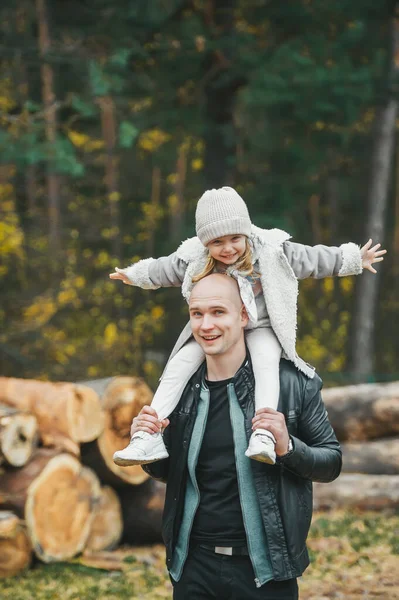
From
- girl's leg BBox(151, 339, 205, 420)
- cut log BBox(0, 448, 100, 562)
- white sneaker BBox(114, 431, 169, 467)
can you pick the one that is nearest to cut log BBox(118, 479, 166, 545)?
cut log BBox(0, 448, 100, 562)

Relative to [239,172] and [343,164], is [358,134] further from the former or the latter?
[239,172]

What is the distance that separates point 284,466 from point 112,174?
13542 mm

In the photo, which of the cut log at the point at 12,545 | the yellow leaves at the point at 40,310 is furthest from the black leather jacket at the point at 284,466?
the yellow leaves at the point at 40,310

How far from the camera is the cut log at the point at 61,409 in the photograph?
21.5ft

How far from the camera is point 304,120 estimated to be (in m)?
12.2

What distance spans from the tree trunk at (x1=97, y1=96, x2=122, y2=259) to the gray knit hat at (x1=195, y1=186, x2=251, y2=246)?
481 inches

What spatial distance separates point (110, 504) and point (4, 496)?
3.46 ft

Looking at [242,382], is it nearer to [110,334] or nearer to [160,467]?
[160,467]

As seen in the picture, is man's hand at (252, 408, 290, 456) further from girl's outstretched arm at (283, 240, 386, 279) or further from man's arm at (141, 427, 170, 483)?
A: girl's outstretched arm at (283, 240, 386, 279)

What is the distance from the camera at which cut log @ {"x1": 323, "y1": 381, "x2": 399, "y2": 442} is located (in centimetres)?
829

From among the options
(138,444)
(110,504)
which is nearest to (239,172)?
(110,504)

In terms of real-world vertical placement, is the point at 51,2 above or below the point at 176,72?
above

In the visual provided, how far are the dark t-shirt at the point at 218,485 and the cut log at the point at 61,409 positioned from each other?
3498 millimetres

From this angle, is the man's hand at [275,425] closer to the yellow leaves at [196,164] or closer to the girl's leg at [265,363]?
the girl's leg at [265,363]
